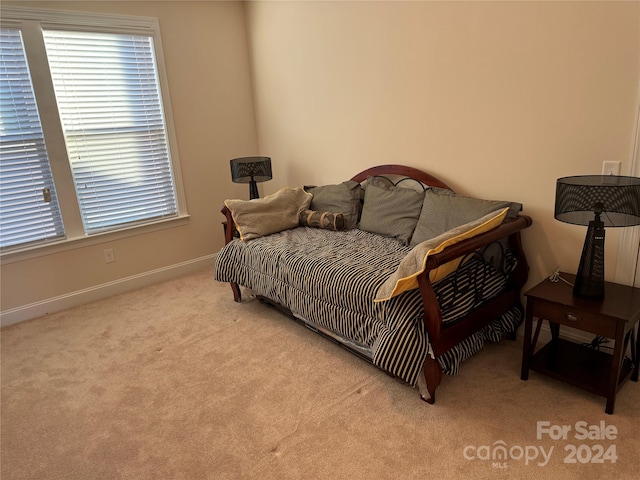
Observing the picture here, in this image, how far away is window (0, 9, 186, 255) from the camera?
122 inches

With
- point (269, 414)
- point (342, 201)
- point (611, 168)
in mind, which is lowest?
point (269, 414)

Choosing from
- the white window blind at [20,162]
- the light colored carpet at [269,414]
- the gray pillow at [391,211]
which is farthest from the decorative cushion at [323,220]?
the white window blind at [20,162]

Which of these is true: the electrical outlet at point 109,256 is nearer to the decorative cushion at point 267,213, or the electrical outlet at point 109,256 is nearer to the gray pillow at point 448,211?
the decorative cushion at point 267,213

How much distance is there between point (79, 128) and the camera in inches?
133

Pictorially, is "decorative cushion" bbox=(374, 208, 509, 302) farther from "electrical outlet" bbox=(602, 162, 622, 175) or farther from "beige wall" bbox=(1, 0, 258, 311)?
"beige wall" bbox=(1, 0, 258, 311)

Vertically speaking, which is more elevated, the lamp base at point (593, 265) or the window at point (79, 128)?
the window at point (79, 128)

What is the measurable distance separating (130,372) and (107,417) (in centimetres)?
40

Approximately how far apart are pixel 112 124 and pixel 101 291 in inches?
55.3

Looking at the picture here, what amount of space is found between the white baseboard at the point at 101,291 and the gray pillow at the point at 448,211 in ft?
7.65

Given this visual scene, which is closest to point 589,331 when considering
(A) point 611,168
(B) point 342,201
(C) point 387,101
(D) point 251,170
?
(A) point 611,168

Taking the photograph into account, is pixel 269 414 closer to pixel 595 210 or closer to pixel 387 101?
pixel 595 210

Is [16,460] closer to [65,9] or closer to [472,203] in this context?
[472,203]

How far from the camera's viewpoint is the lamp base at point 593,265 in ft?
6.33

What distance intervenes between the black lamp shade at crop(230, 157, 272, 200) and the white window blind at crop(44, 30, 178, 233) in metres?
0.67
